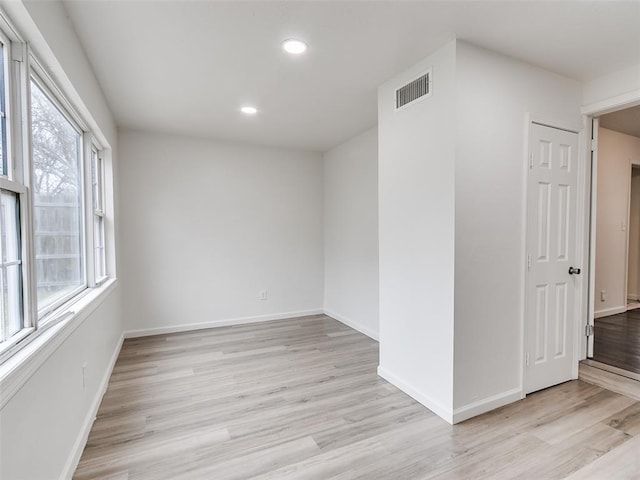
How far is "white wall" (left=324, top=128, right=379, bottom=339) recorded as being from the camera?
4.01m

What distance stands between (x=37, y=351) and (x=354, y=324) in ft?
11.7

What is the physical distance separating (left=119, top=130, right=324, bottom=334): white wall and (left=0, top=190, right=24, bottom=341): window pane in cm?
286

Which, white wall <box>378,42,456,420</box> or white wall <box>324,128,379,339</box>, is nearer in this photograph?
white wall <box>378,42,456,420</box>

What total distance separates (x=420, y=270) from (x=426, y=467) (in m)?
1.23

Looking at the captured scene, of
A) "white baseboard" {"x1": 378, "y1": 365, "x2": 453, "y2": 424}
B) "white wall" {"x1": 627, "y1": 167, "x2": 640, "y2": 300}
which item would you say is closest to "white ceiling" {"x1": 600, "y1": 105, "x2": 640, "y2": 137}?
"white wall" {"x1": 627, "y1": 167, "x2": 640, "y2": 300}

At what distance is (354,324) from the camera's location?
4.41m

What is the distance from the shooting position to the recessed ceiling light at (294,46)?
214 cm

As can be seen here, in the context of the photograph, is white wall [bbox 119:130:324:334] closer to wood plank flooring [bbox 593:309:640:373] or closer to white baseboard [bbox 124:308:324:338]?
white baseboard [bbox 124:308:324:338]

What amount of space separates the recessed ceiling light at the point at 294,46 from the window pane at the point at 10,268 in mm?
1726

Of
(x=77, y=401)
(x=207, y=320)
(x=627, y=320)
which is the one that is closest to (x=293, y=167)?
(x=207, y=320)

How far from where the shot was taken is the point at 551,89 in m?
2.59

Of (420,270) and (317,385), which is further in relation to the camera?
(317,385)

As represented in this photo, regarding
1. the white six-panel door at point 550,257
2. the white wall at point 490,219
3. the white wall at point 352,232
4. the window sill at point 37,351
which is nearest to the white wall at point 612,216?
the white six-panel door at point 550,257

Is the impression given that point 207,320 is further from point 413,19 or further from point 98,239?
point 413,19
